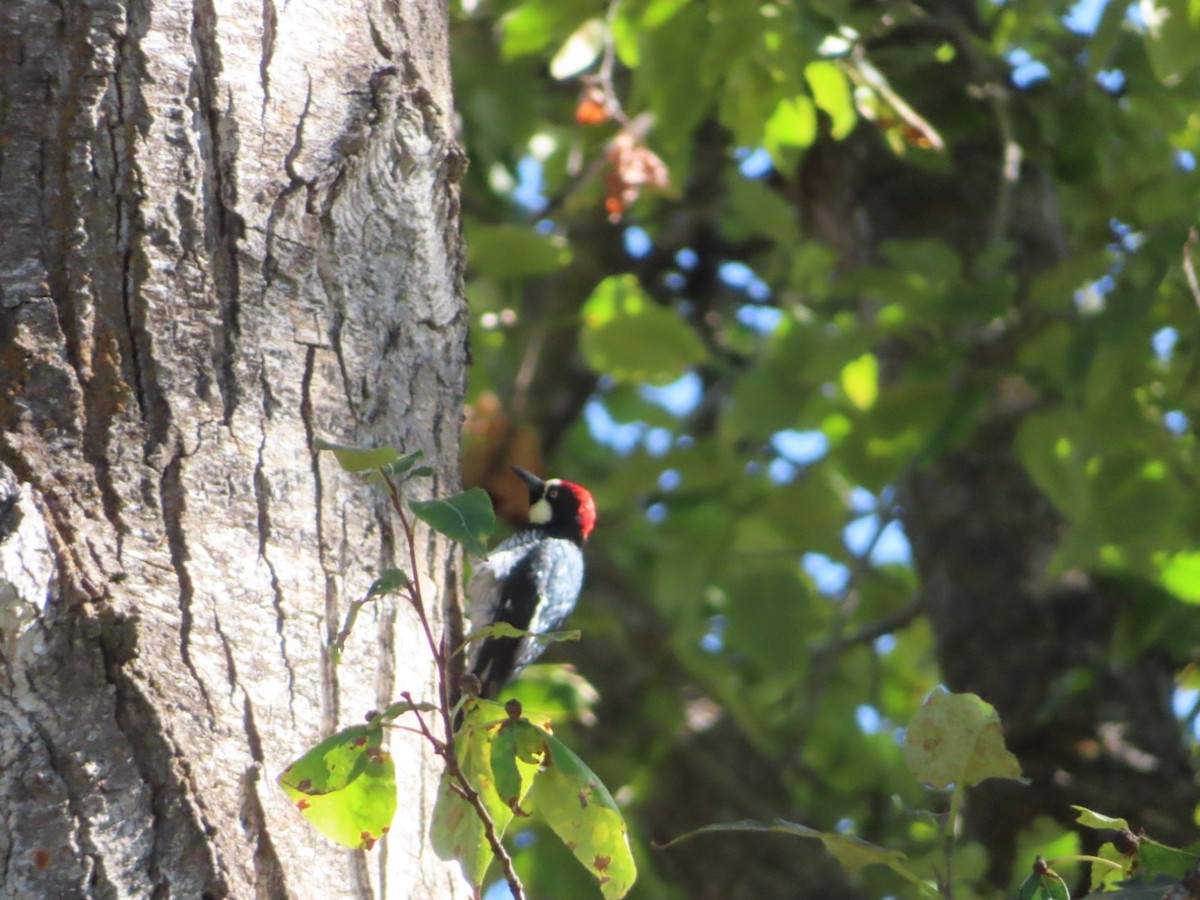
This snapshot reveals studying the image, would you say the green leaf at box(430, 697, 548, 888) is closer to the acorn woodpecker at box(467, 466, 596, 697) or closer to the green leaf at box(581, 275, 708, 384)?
the acorn woodpecker at box(467, 466, 596, 697)

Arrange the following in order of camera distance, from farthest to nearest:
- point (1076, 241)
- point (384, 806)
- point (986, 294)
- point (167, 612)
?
point (1076, 241) → point (986, 294) → point (167, 612) → point (384, 806)

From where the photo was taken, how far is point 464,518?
1.31m

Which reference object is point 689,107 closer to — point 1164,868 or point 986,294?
point 986,294

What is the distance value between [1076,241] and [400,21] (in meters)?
3.07

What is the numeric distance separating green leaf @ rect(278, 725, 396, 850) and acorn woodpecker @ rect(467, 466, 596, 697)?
268 centimetres

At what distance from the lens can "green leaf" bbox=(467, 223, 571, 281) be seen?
3.86m

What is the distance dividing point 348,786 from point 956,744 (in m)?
0.63

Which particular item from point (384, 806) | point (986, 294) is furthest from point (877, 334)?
point (384, 806)

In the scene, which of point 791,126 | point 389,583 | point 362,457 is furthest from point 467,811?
point 791,126

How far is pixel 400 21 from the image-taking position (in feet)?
6.32

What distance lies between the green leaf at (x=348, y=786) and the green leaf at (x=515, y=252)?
8.68ft

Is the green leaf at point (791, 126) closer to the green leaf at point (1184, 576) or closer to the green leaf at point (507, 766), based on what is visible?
the green leaf at point (1184, 576)

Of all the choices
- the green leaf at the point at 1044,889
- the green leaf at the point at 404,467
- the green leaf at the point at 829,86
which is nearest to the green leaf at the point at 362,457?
the green leaf at the point at 404,467

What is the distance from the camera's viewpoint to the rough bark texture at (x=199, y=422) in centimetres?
140
